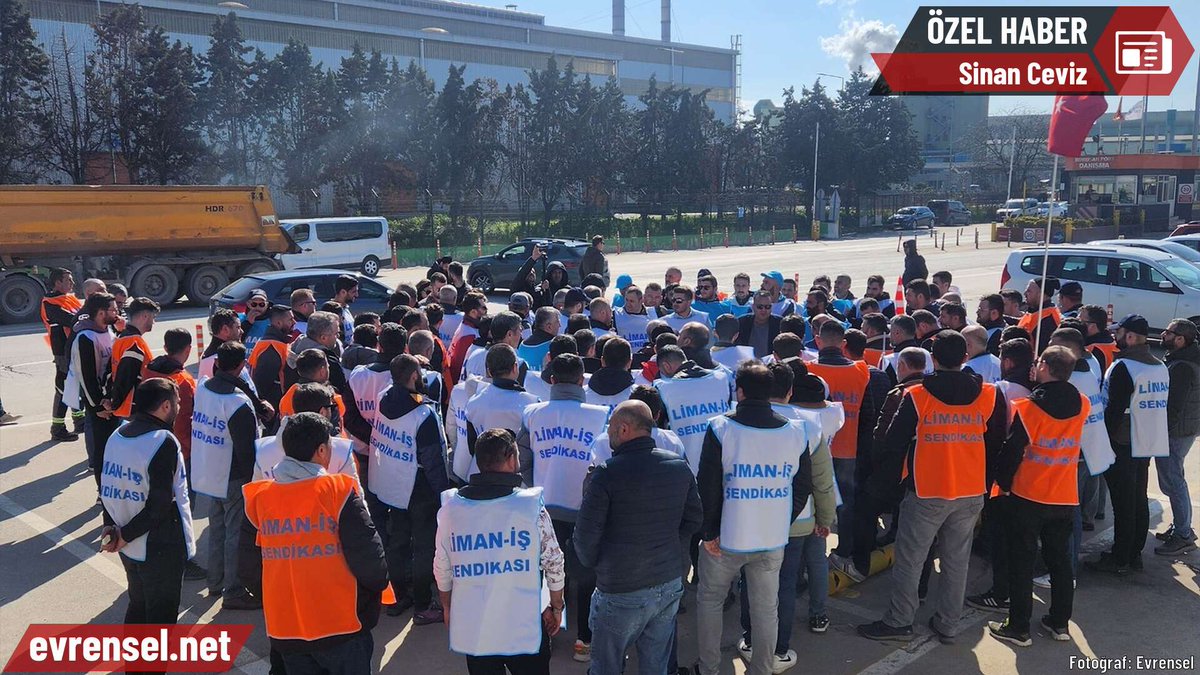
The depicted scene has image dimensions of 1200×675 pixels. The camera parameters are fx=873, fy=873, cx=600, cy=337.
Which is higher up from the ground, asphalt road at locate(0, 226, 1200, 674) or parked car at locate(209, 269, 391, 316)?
parked car at locate(209, 269, 391, 316)

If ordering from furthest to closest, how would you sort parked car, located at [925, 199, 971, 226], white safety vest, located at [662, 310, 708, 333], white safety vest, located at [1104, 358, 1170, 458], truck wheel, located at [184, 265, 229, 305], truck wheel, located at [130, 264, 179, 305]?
parked car, located at [925, 199, 971, 226] → truck wheel, located at [184, 265, 229, 305] → truck wheel, located at [130, 264, 179, 305] → white safety vest, located at [662, 310, 708, 333] → white safety vest, located at [1104, 358, 1170, 458]

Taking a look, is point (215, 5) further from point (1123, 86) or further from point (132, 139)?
point (1123, 86)

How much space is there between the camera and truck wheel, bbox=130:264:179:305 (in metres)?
Result: 21.6

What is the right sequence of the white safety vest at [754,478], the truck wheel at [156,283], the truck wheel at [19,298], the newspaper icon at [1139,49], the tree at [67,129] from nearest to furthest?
Answer: 1. the white safety vest at [754,478]
2. the truck wheel at [19,298]
3. the truck wheel at [156,283]
4. the newspaper icon at [1139,49]
5. the tree at [67,129]

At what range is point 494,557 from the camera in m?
3.66

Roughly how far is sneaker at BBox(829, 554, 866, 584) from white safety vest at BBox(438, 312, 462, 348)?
4.40 meters

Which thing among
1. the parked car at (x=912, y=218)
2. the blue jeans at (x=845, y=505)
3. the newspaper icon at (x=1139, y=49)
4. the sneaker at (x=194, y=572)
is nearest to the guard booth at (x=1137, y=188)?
the parked car at (x=912, y=218)

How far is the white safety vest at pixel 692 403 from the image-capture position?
5.25 metres

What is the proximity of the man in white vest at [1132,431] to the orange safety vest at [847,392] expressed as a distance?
5.97 ft

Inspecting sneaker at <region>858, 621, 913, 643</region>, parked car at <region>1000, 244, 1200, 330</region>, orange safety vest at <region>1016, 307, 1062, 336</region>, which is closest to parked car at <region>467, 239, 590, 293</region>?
parked car at <region>1000, 244, 1200, 330</region>

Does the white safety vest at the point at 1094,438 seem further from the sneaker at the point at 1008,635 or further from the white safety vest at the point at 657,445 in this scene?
the white safety vest at the point at 657,445

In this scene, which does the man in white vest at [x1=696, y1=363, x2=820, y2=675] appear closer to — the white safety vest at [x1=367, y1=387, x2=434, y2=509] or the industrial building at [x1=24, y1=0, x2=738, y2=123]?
the white safety vest at [x1=367, y1=387, x2=434, y2=509]

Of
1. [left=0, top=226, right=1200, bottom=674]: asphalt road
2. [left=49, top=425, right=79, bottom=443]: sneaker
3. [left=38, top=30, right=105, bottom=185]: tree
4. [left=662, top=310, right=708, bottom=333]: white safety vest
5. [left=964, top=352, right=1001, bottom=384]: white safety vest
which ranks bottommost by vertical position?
[left=0, top=226, right=1200, bottom=674]: asphalt road

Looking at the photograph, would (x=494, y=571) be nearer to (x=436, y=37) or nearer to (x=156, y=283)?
(x=156, y=283)
